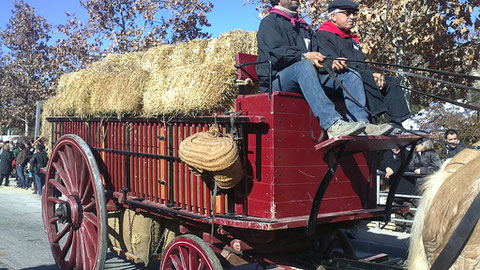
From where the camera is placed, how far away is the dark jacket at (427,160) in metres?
7.56

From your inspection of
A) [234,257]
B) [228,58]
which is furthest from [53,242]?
[228,58]

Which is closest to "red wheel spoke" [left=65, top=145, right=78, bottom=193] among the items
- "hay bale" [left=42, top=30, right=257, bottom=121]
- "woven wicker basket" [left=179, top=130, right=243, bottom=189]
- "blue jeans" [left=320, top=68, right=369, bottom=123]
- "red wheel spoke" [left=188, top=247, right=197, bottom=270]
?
"hay bale" [left=42, top=30, right=257, bottom=121]

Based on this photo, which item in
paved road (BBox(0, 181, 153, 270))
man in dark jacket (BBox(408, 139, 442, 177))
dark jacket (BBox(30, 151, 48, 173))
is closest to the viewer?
paved road (BBox(0, 181, 153, 270))

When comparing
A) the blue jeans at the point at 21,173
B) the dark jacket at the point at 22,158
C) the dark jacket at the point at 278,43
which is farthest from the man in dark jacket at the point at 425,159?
the blue jeans at the point at 21,173

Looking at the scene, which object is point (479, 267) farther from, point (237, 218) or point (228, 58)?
point (228, 58)

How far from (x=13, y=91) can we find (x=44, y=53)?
2.61 meters

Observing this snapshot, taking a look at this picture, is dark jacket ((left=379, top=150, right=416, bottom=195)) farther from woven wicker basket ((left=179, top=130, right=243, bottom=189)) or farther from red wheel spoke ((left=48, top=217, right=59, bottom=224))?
red wheel spoke ((left=48, top=217, right=59, bottom=224))

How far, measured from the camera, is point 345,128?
3.25m

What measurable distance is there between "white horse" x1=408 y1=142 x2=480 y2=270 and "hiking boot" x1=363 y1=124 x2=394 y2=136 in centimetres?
44

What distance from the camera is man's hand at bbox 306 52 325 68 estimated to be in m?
3.66

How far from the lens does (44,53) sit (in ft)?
80.2

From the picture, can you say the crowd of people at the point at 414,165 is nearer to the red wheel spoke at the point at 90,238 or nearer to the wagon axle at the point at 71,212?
the red wheel spoke at the point at 90,238

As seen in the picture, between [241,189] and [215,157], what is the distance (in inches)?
20.6

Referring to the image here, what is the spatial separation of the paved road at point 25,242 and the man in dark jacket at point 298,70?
360 cm
